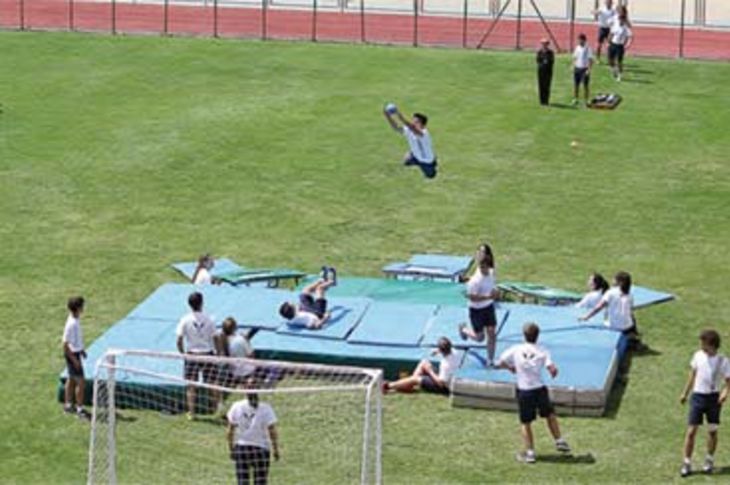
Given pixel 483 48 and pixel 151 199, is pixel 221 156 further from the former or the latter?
pixel 483 48

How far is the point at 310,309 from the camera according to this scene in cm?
3048

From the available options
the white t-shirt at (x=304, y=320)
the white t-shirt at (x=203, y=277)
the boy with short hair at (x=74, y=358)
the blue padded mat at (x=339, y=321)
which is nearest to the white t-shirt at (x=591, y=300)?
the blue padded mat at (x=339, y=321)

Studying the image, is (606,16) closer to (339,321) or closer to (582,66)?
(582,66)

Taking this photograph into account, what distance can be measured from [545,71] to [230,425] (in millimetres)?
26798

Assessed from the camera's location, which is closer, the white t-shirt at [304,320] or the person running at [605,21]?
the white t-shirt at [304,320]

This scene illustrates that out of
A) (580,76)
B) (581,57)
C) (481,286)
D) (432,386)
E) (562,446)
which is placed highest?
(581,57)

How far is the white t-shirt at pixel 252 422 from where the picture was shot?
74.9 feet

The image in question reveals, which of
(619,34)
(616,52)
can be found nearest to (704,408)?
(619,34)

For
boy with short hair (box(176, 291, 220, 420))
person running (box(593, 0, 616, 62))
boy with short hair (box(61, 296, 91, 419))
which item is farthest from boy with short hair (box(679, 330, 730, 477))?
person running (box(593, 0, 616, 62))

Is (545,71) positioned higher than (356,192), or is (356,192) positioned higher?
(545,71)

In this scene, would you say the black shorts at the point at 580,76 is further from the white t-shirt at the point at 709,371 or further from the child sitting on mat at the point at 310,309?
the white t-shirt at the point at 709,371

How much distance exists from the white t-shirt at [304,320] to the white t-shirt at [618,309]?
4.70m

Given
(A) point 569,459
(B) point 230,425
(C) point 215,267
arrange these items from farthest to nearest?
(C) point 215,267 → (A) point 569,459 → (B) point 230,425

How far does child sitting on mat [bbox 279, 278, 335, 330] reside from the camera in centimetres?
3012
